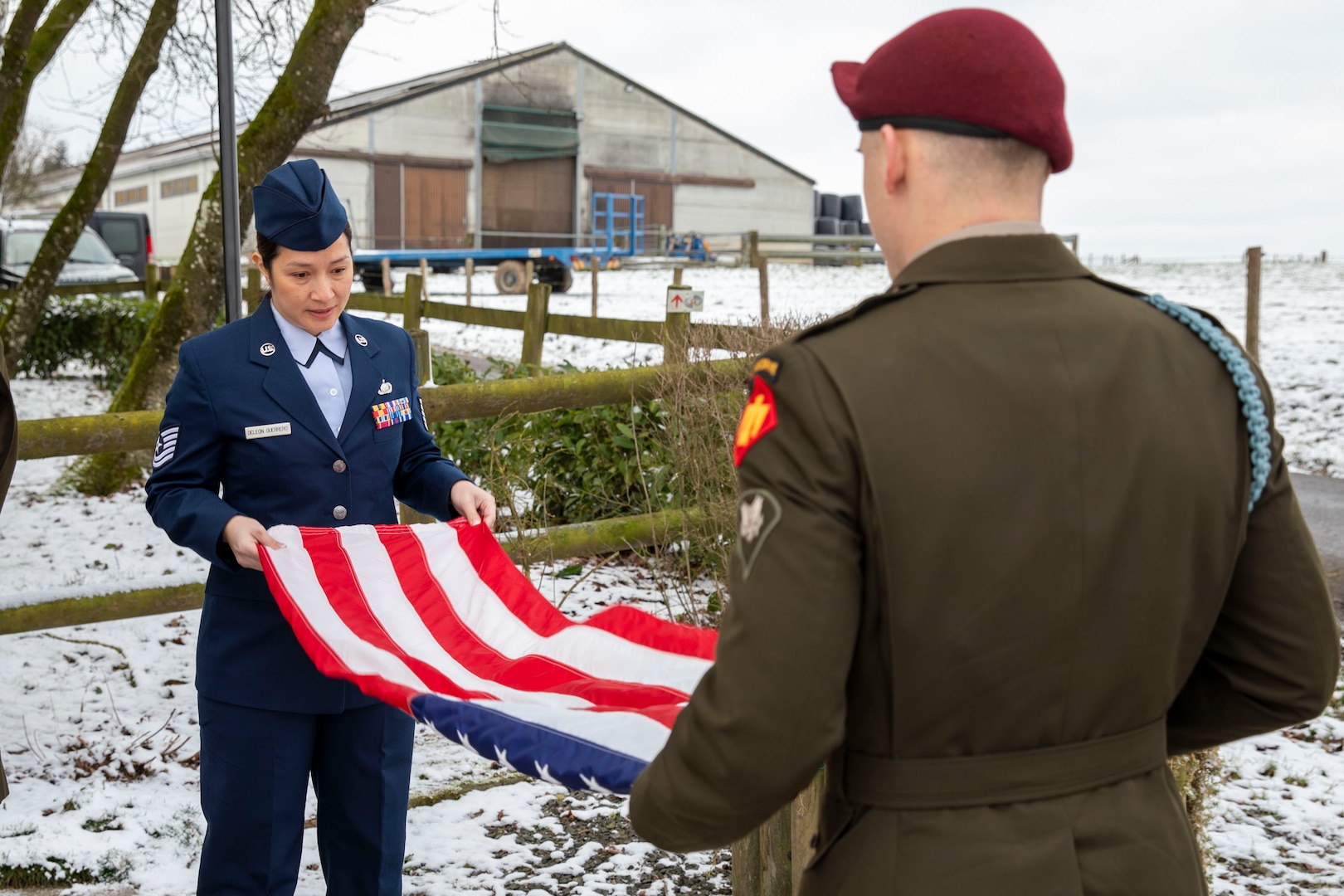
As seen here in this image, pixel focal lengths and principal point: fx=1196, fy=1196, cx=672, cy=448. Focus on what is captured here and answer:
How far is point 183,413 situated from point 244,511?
25cm

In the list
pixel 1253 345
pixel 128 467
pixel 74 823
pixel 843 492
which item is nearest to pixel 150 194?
pixel 128 467

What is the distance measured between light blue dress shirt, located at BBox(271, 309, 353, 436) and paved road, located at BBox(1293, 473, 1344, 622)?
5539mm

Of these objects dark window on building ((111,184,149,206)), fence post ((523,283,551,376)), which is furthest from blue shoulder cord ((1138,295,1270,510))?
dark window on building ((111,184,149,206))

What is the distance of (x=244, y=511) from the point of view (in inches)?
104

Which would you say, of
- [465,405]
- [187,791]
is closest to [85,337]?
[465,405]

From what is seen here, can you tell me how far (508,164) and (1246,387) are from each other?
37.9 meters

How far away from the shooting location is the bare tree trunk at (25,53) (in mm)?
8016

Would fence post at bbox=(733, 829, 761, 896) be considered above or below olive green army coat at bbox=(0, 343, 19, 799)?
below

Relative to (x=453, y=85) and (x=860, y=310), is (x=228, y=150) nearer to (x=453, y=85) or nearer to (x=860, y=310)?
(x=860, y=310)

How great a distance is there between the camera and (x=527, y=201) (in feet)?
126

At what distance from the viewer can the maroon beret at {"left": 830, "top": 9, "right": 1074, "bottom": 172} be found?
4.33ft

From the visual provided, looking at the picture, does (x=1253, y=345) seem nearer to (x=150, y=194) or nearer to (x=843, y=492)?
(x=843, y=492)

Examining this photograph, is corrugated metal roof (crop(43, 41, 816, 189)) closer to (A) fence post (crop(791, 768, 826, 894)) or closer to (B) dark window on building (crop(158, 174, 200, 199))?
(B) dark window on building (crop(158, 174, 200, 199))

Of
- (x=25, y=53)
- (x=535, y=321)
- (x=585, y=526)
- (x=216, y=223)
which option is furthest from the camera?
(x=535, y=321)
